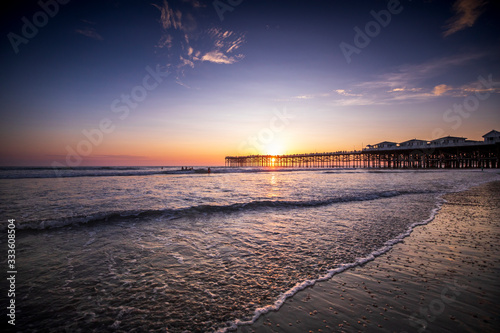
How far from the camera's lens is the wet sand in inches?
103

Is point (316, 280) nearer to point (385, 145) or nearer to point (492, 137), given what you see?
point (492, 137)

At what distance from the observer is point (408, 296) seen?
3.20m

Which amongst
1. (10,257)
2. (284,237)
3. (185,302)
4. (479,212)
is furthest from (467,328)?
(479,212)

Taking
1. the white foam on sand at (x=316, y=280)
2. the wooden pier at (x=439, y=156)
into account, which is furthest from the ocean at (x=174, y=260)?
the wooden pier at (x=439, y=156)

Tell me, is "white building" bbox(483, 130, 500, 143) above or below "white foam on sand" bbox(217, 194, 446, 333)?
above

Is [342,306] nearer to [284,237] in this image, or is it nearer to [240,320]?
[240,320]

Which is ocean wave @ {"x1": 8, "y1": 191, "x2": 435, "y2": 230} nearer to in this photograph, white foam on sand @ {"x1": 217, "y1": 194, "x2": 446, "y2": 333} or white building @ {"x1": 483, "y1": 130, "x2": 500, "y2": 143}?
white foam on sand @ {"x1": 217, "y1": 194, "x2": 446, "y2": 333}
